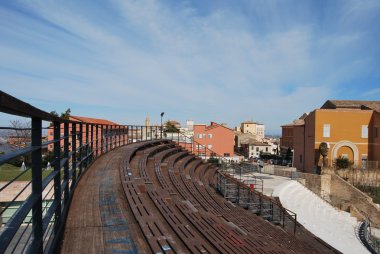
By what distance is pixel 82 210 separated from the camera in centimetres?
489

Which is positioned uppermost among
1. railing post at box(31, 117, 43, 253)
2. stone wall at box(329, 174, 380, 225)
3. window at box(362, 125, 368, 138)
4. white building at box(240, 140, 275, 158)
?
window at box(362, 125, 368, 138)

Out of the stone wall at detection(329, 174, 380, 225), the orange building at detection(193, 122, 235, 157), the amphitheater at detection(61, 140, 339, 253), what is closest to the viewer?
the amphitheater at detection(61, 140, 339, 253)

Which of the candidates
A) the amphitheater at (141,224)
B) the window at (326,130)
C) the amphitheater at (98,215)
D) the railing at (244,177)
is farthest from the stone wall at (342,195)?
the amphitheater at (141,224)

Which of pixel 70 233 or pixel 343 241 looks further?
pixel 343 241

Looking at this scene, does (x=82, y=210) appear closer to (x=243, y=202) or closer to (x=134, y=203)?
(x=134, y=203)

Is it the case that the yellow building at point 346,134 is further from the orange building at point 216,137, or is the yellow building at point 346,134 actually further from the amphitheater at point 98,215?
the amphitheater at point 98,215

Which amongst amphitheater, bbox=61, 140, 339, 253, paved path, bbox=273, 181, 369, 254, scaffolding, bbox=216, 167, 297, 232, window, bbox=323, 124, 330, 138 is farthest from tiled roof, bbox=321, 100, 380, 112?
amphitheater, bbox=61, 140, 339, 253

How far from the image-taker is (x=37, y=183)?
91.4 inches

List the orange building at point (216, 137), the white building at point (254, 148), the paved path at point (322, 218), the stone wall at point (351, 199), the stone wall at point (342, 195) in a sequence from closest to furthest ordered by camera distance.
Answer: the paved path at point (322, 218), the stone wall at point (342, 195), the stone wall at point (351, 199), the orange building at point (216, 137), the white building at point (254, 148)

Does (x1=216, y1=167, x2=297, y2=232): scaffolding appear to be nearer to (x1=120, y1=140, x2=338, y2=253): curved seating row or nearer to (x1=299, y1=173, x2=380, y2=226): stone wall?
(x1=120, y1=140, x2=338, y2=253): curved seating row

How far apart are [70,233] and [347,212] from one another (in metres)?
24.3

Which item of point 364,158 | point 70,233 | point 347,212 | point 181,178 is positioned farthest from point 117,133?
point 364,158

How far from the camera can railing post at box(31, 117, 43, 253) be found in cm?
221

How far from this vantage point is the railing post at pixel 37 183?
221cm
